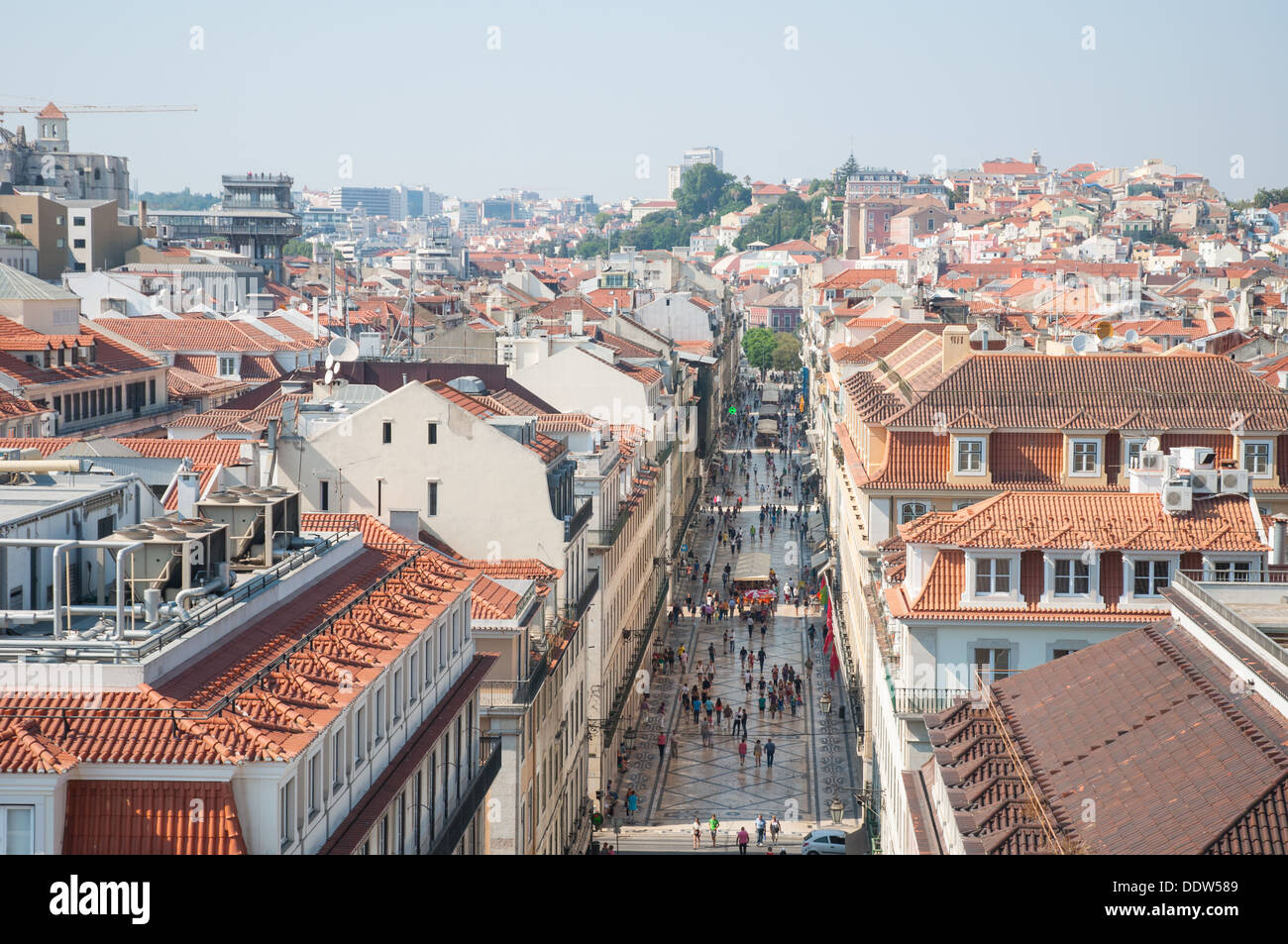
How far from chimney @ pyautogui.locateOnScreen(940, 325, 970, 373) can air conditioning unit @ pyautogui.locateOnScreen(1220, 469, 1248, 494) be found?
12.7 m

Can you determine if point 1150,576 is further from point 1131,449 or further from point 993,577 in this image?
point 1131,449

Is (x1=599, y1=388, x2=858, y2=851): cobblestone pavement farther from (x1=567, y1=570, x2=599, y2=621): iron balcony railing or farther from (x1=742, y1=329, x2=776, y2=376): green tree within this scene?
(x1=742, y1=329, x2=776, y2=376): green tree

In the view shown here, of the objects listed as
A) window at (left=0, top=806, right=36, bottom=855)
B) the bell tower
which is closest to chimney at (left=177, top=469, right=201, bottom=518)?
window at (left=0, top=806, right=36, bottom=855)

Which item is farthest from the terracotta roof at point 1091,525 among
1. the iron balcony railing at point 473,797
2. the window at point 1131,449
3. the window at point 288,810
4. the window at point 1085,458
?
the window at point 288,810

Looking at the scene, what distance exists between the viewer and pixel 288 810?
1736 centimetres

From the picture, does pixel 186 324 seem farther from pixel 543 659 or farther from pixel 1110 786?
pixel 1110 786

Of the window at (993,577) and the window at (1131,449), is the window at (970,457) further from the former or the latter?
the window at (993,577)

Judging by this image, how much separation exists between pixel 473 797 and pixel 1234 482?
16.0m

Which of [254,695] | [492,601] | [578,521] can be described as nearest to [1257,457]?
[578,521]

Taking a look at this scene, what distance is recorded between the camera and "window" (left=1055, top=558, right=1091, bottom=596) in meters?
32.6

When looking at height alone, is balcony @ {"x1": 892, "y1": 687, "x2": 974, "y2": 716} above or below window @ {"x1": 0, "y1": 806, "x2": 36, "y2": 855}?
below

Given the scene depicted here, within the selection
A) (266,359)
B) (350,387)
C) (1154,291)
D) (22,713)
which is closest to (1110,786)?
(22,713)

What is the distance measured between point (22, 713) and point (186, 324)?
71.4 m

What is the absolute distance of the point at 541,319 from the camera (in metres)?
97.8
